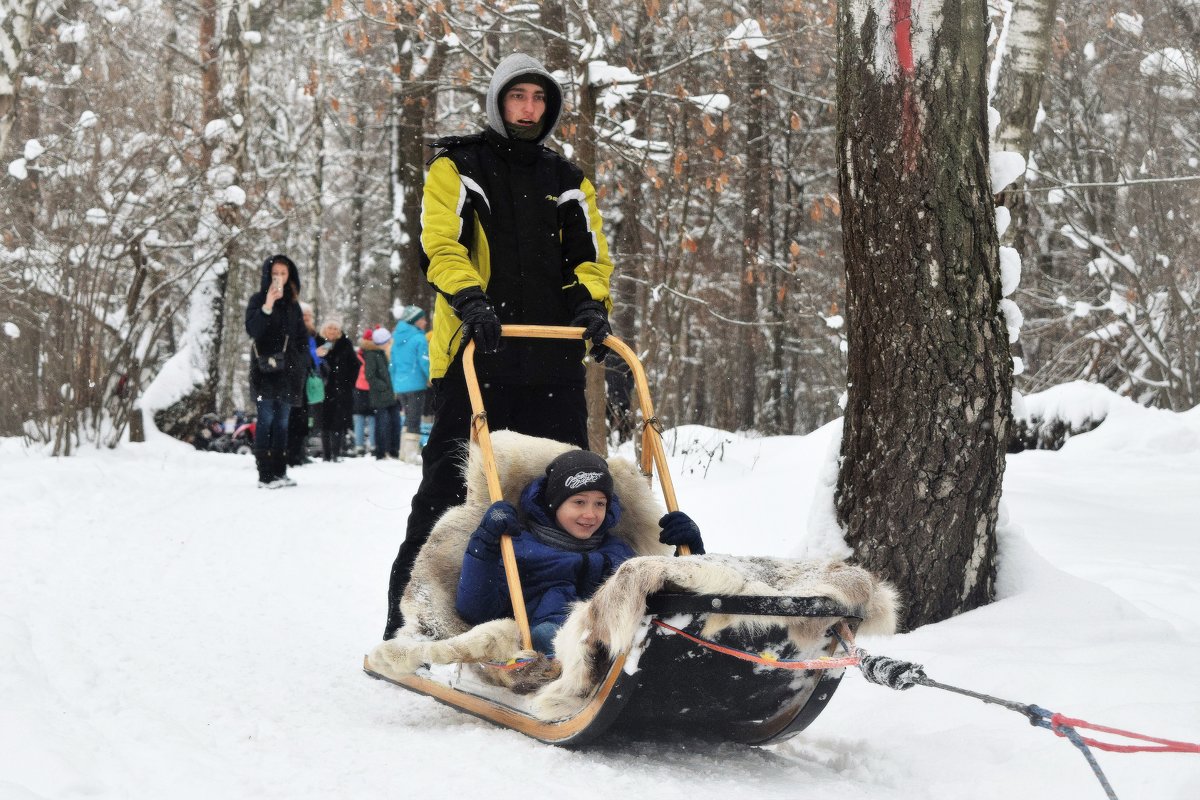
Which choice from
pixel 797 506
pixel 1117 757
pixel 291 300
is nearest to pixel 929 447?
pixel 1117 757

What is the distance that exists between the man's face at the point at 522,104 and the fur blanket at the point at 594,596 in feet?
3.79

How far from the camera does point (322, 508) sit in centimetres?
867

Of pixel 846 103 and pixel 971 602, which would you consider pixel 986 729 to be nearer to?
pixel 971 602

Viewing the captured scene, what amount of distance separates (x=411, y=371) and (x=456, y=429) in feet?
27.9

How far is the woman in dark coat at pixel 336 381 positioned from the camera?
13805mm

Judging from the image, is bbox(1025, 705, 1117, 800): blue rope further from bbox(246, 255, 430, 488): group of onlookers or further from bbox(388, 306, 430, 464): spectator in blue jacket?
bbox(388, 306, 430, 464): spectator in blue jacket

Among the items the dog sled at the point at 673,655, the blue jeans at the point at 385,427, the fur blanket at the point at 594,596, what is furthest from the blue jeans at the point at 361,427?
the dog sled at the point at 673,655

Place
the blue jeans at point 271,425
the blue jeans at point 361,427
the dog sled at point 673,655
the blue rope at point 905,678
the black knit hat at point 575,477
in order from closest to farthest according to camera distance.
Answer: the blue rope at point 905,678 < the dog sled at point 673,655 < the black knit hat at point 575,477 < the blue jeans at point 271,425 < the blue jeans at point 361,427

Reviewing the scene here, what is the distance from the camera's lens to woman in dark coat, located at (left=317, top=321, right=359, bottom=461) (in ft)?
45.3

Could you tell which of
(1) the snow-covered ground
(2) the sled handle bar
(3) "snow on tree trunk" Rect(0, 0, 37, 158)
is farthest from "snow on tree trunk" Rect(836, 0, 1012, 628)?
(3) "snow on tree trunk" Rect(0, 0, 37, 158)

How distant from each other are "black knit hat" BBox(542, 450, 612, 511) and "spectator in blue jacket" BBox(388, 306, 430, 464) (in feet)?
28.9

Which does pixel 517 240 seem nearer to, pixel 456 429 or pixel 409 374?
pixel 456 429

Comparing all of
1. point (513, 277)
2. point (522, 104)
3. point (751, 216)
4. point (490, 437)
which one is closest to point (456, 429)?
point (490, 437)

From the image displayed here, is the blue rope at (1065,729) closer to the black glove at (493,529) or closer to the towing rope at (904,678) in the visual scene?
the towing rope at (904,678)
